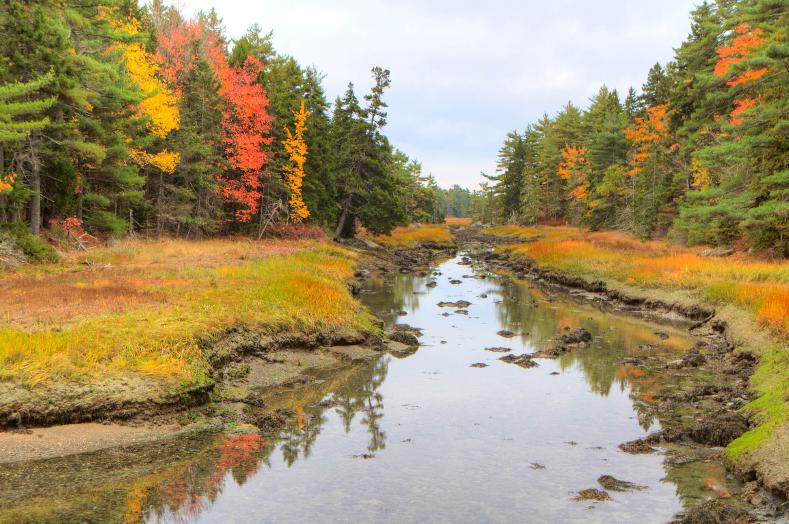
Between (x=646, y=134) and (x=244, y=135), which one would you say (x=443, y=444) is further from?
(x=646, y=134)

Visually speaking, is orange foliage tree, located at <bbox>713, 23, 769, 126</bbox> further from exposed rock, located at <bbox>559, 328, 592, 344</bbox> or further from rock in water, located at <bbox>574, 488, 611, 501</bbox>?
rock in water, located at <bbox>574, 488, 611, 501</bbox>

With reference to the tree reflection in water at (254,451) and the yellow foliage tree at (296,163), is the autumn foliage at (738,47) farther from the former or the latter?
the tree reflection in water at (254,451)

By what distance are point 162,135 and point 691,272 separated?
3194 cm

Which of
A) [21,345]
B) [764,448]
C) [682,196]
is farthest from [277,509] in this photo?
[682,196]

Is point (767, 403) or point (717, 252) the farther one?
point (717, 252)

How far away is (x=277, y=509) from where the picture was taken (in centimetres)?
824

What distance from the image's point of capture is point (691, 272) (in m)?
27.8

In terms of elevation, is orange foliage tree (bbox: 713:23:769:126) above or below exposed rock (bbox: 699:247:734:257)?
above

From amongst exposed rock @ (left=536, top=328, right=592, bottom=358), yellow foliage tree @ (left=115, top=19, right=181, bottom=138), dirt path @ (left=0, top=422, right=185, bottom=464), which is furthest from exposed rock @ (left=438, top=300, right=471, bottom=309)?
yellow foliage tree @ (left=115, top=19, right=181, bottom=138)

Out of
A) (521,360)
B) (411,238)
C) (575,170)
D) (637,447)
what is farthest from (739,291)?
(575,170)

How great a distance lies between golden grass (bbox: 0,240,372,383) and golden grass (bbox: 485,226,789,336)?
13.6 m

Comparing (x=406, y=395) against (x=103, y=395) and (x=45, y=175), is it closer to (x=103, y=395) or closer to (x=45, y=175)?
(x=103, y=395)

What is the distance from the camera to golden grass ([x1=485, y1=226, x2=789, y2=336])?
19.3 meters

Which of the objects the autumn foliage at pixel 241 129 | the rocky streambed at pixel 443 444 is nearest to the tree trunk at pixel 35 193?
the autumn foliage at pixel 241 129
